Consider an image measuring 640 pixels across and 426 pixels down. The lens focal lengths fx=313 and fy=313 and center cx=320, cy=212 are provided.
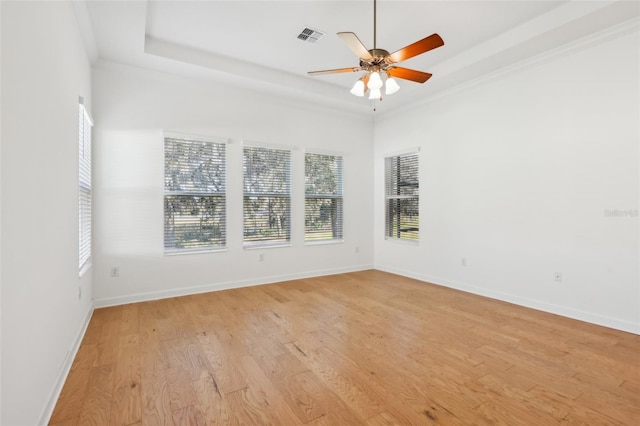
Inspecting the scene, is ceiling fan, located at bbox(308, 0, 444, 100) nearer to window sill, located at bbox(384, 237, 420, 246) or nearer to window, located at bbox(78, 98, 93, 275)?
window, located at bbox(78, 98, 93, 275)

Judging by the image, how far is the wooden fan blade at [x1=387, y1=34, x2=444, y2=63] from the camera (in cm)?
232

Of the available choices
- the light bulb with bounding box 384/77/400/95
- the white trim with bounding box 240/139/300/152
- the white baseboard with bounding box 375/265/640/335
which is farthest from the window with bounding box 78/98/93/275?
the white baseboard with bounding box 375/265/640/335

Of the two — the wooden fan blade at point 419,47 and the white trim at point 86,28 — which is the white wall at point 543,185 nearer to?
the wooden fan blade at point 419,47

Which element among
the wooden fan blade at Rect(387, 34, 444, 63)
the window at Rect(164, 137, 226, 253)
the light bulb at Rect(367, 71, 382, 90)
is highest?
the wooden fan blade at Rect(387, 34, 444, 63)

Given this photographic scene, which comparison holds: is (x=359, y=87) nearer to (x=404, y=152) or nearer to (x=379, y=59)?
(x=379, y=59)

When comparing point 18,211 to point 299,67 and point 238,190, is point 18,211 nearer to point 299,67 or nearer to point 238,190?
point 238,190

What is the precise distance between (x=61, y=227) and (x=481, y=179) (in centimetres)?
461

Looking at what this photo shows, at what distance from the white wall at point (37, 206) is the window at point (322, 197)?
334cm

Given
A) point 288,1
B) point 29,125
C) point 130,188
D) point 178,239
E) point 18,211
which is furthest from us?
point 178,239

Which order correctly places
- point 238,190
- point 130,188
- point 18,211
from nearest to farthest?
point 18,211
point 130,188
point 238,190

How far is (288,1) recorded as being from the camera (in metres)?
2.96

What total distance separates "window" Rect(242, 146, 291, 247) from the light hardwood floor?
138cm

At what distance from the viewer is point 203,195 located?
4.38 m

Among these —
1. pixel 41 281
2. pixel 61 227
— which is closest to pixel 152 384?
pixel 41 281
